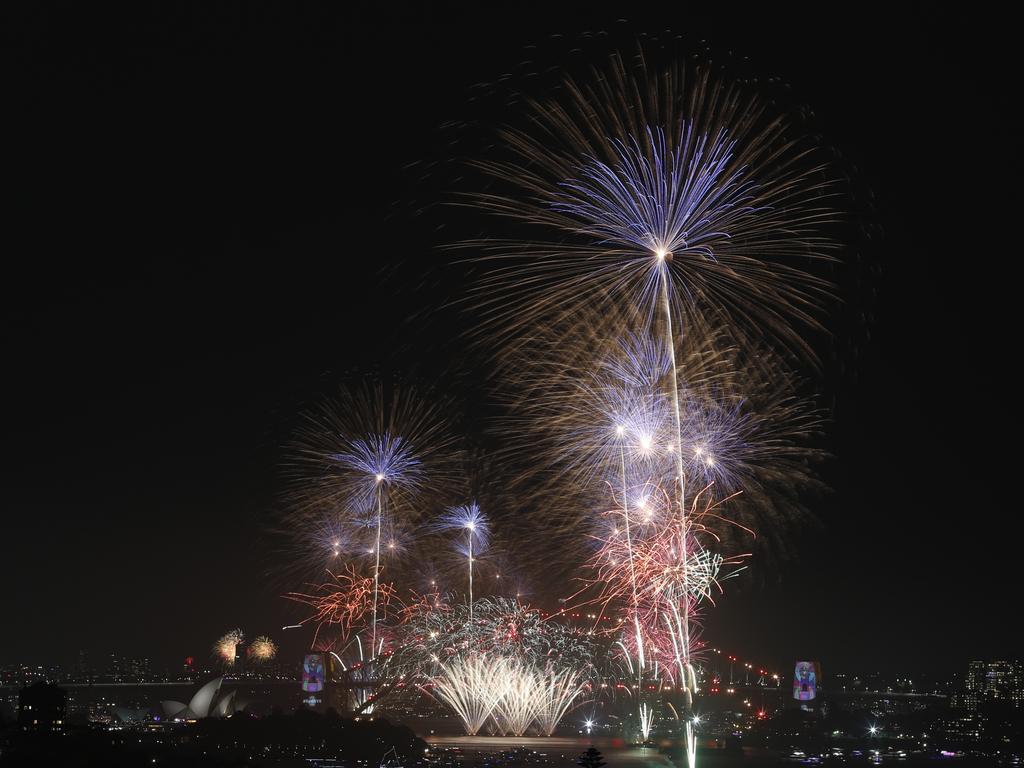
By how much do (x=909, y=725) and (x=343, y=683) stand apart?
125m

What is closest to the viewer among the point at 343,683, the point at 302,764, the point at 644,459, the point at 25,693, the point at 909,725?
the point at 644,459

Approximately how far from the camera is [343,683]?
11306 cm

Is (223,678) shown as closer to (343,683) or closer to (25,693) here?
(343,683)

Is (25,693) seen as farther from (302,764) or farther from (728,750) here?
(728,750)

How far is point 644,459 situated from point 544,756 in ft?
155

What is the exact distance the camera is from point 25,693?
62.9 m

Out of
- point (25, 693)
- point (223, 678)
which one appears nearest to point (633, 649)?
point (25, 693)

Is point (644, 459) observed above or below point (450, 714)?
above

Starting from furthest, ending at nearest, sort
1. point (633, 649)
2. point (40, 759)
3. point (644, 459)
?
point (633, 649) → point (40, 759) → point (644, 459)

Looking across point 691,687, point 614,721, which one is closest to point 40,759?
point 691,687

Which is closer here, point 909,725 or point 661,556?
point 661,556

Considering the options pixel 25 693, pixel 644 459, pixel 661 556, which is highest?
pixel 644 459

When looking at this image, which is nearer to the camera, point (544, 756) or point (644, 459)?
point (644, 459)

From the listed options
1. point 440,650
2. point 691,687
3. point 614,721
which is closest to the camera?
point 691,687
